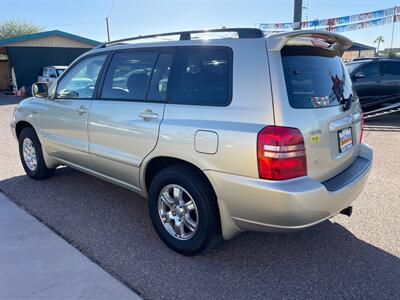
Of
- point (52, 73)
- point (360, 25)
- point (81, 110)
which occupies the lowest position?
point (52, 73)

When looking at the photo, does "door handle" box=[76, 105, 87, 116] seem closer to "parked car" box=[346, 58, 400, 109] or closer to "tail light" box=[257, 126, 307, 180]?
"tail light" box=[257, 126, 307, 180]

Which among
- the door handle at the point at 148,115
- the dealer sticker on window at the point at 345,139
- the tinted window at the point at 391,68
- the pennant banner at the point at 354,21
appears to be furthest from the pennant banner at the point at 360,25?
the door handle at the point at 148,115

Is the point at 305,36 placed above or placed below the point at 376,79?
above

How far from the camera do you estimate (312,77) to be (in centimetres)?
275

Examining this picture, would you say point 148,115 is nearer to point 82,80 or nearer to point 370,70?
point 82,80

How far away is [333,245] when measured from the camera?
324 cm

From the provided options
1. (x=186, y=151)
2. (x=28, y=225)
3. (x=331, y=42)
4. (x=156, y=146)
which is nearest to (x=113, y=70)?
(x=156, y=146)

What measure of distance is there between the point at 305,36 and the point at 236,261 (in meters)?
1.92

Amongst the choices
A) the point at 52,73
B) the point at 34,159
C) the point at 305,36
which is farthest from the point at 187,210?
the point at 52,73

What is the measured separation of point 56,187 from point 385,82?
30.9 feet

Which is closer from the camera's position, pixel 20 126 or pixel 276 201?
pixel 276 201

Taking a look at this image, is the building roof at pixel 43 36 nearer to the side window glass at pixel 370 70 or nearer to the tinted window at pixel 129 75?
the side window glass at pixel 370 70

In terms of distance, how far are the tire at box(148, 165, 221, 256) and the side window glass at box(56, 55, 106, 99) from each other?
147cm

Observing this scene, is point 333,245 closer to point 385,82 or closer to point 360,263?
point 360,263
